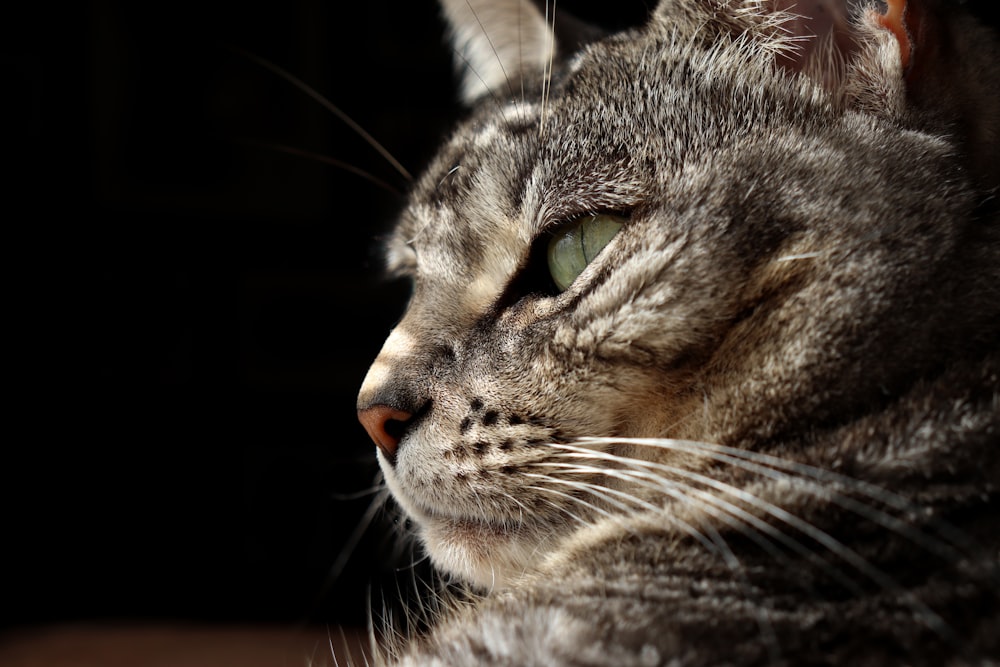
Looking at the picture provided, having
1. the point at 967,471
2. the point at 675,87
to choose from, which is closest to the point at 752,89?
the point at 675,87

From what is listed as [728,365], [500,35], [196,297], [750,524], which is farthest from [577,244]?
[196,297]

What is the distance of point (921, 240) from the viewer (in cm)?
74

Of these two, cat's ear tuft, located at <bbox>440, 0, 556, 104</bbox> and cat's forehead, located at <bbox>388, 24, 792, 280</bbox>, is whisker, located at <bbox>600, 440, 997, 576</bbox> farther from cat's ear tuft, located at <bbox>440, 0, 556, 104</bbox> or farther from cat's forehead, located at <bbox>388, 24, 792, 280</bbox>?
cat's ear tuft, located at <bbox>440, 0, 556, 104</bbox>

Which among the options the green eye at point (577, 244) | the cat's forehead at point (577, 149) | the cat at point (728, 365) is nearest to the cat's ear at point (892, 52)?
the cat at point (728, 365)

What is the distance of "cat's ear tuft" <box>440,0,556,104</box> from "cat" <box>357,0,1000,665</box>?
0.38 metres

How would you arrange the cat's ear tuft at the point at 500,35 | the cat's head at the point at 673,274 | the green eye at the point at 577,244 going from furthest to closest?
the cat's ear tuft at the point at 500,35
the green eye at the point at 577,244
the cat's head at the point at 673,274

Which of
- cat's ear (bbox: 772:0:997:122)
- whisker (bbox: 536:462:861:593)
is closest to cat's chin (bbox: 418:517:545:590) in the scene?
whisker (bbox: 536:462:861:593)

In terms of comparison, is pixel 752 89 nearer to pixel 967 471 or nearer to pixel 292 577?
pixel 967 471

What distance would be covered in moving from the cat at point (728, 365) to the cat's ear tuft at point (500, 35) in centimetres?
38

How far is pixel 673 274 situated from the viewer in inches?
30.5

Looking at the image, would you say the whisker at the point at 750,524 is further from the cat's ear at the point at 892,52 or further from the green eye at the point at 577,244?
the cat's ear at the point at 892,52

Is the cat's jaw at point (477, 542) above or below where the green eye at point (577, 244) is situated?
below

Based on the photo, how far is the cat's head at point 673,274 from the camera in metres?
0.74

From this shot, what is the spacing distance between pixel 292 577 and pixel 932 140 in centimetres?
165
